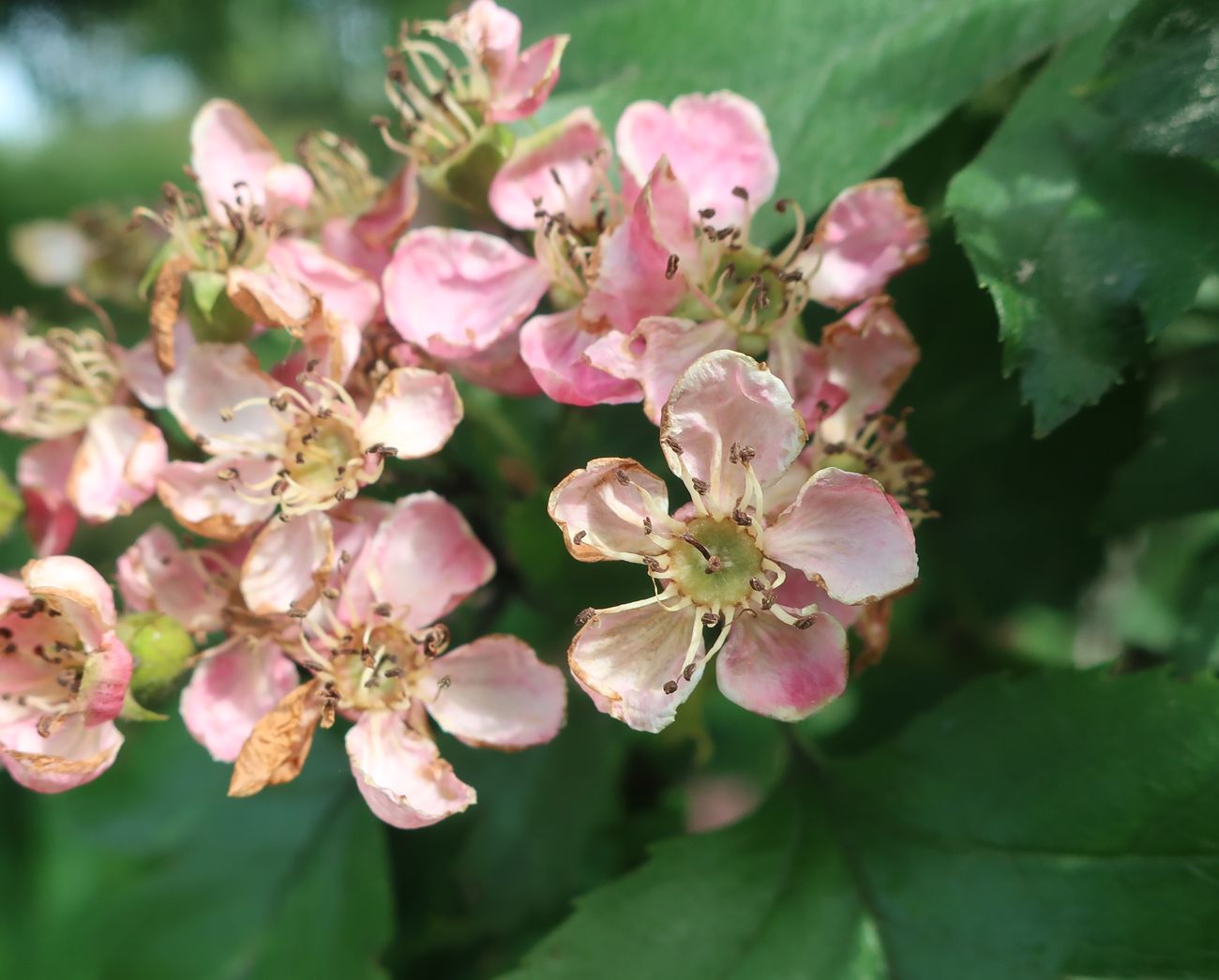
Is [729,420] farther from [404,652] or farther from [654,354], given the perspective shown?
[404,652]

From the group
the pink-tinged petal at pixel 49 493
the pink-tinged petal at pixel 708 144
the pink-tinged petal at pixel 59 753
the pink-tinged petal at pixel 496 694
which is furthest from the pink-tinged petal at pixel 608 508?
the pink-tinged petal at pixel 49 493

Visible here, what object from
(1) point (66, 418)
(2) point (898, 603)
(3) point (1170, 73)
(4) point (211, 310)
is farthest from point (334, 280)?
(2) point (898, 603)

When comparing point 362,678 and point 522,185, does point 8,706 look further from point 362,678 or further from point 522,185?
point 522,185

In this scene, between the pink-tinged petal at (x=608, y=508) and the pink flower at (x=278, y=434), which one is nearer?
the pink-tinged petal at (x=608, y=508)

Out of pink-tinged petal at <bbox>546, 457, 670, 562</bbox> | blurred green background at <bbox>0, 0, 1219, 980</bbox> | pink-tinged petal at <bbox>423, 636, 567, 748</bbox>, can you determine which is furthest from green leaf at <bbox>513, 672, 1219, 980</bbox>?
pink-tinged petal at <bbox>546, 457, 670, 562</bbox>

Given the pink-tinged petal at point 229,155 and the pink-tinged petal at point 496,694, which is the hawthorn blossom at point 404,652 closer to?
the pink-tinged petal at point 496,694

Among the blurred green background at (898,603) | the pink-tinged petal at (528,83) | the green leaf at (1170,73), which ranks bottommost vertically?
the blurred green background at (898,603)
